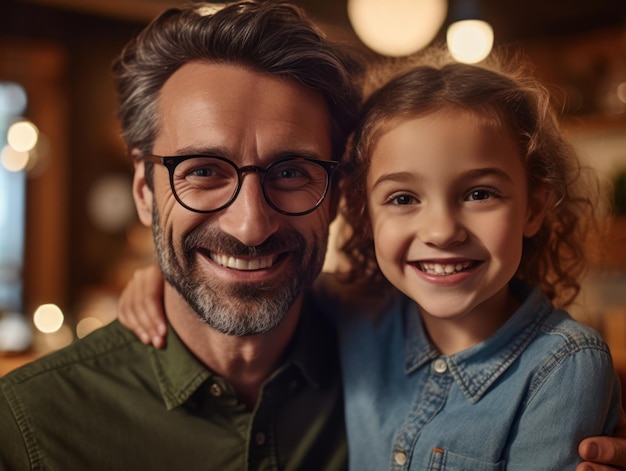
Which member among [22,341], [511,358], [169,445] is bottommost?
[22,341]

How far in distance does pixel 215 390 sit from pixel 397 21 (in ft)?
7.82

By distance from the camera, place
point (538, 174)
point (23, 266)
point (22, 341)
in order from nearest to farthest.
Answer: point (538, 174)
point (22, 341)
point (23, 266)

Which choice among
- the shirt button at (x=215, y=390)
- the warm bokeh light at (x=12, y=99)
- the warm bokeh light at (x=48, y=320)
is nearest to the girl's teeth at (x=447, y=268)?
the shirt button at (x=215, y=390)

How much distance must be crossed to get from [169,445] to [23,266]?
14.8 ft

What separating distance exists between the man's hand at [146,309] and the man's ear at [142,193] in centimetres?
15

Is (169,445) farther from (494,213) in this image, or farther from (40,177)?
(40,177)

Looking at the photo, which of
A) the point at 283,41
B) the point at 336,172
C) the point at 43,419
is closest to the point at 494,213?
the point at 336,172

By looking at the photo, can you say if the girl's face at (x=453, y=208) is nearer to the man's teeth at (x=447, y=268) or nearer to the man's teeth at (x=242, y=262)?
the man's teeth at (x=447, y=268)

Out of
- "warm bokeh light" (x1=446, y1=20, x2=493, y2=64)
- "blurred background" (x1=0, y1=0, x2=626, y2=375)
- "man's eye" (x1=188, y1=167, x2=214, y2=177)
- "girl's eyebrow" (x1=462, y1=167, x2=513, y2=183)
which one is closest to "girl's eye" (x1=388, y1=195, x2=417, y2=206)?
"girl's eyebrow" (x1=462, y1=167, x2=513, y2=183)

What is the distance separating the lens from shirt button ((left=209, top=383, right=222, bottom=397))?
1.31 metres

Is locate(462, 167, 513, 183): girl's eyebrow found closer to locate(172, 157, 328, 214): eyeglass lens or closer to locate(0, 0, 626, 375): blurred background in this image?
locate(172, 157, 328, 214): eyeglass lens

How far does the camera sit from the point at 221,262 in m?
1.27

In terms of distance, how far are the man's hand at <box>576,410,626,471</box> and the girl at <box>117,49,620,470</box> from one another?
0.06ft

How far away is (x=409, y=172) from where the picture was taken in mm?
1173
